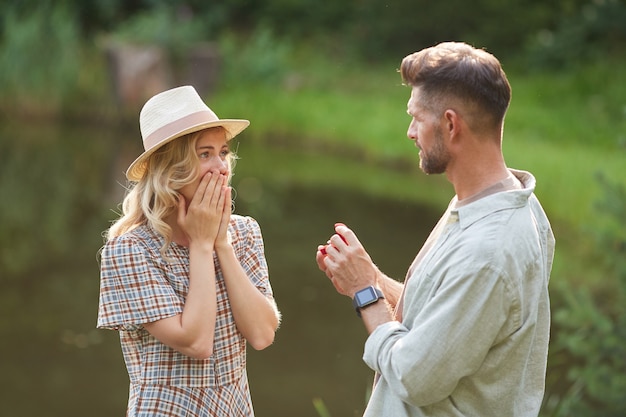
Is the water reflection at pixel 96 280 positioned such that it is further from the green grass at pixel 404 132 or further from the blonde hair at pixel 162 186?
the blonde hair at pixel 162 186

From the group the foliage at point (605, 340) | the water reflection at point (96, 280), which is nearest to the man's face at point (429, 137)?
the foliage at point (605, 340)

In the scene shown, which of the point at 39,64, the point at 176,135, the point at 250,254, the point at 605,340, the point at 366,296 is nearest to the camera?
the point at 366,296

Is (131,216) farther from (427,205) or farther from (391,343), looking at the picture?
(427,205)

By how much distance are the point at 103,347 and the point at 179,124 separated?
168 inches

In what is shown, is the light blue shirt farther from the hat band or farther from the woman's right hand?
the hat band

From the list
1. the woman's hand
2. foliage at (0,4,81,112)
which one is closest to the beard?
the woman's hand

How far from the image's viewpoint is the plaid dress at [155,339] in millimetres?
2402

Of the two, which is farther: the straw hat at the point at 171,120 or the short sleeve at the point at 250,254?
the short sleeve at the point at 250,254

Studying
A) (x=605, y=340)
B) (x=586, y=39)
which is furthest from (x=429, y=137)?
(x=586, y=39)

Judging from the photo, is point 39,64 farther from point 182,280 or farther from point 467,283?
point 467,283

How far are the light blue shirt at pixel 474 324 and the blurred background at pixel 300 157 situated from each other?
176cm

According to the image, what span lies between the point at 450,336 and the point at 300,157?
10902 mm

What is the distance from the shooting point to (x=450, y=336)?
208 cm

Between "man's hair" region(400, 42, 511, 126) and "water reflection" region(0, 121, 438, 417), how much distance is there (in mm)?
3653
